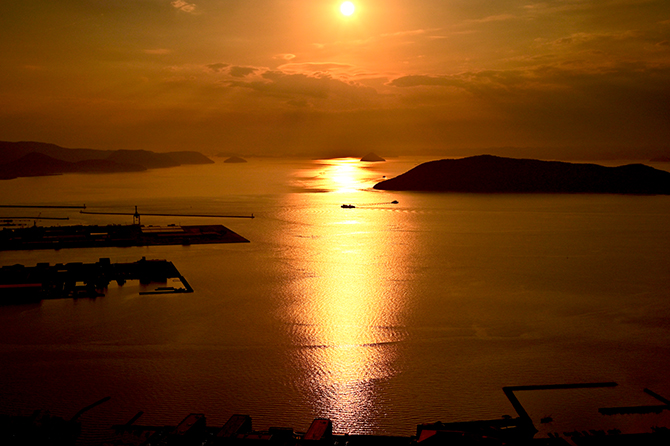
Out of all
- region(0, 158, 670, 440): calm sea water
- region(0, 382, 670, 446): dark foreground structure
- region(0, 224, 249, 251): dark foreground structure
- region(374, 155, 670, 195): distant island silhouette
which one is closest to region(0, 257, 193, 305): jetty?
region(0, 158, 670, 440): calm sea water

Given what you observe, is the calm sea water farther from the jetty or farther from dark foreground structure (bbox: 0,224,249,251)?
dark foreground structure (bbox: 0,224,249,251)

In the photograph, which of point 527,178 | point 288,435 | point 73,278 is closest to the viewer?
point 288,435

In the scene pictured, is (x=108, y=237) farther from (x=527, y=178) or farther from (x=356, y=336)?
(x=527, y=178)

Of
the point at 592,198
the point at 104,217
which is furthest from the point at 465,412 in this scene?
the point at 592,198

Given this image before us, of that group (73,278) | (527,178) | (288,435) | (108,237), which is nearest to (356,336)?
(288,435)

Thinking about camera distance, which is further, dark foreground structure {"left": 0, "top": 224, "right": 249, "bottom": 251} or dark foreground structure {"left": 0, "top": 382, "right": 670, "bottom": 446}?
dark foreground structure {"left": 0, "top": 224, "right": 249, "bottom": 251}

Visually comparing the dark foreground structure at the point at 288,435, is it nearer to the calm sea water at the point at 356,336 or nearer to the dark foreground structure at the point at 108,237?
the calm sea water at the point at 356,336

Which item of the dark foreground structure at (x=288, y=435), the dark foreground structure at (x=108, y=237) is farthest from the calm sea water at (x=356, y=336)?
the dark foreground structure at (x=108, y=237)
